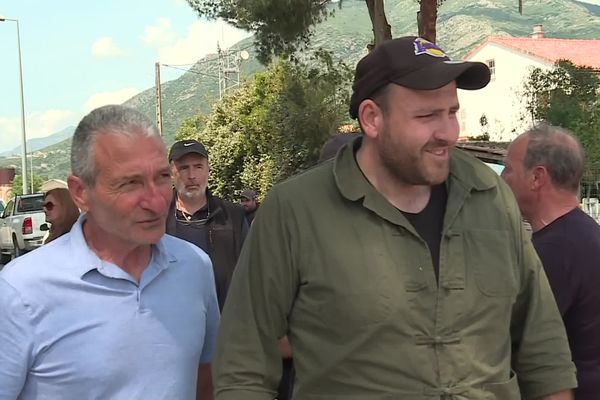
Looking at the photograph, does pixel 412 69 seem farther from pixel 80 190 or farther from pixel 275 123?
pixel 275 123

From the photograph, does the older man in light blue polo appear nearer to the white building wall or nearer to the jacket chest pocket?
the jacket chest pocket

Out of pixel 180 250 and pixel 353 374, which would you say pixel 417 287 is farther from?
pixel 180 250

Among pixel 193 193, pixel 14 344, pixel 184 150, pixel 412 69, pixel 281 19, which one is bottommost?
pixel 14 344

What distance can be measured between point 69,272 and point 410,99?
108 centimetres

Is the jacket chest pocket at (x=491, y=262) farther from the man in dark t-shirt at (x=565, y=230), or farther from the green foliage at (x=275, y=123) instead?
the green foliage at (x=275, y=123)

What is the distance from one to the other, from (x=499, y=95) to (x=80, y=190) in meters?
44.5

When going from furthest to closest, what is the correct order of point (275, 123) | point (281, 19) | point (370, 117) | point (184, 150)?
point (275, 123) < point (281, 19) < point (184, 150) < point (370, 117)

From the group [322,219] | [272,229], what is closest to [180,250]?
[272,229]

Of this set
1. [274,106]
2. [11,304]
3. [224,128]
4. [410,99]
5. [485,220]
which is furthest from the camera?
[224,128]

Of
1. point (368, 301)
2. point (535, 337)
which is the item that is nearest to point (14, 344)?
point (368, 301)

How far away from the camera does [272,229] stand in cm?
212

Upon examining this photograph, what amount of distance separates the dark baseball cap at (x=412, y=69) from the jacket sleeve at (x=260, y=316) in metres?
0.45

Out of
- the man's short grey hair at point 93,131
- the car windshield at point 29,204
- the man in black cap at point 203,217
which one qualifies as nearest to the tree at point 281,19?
the car windshield at point 29,204

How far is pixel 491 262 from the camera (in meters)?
2.16
